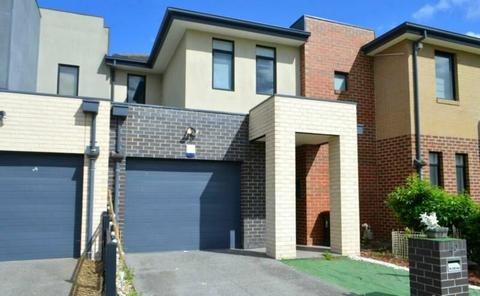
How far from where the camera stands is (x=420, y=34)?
39.7 ft

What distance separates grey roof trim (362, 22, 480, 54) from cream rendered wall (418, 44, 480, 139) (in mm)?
439

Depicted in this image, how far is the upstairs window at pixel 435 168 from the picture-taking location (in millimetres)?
12352

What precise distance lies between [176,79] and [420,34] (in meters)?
7.71

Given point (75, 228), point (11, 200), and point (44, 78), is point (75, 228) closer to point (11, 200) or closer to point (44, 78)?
point (11, 200)

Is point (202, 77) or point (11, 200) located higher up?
point (202, 77)

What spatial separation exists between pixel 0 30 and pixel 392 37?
11.2m

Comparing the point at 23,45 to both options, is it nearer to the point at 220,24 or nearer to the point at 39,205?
the point at 39,205

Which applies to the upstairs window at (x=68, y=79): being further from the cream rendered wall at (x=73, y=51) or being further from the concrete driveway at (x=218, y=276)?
the concrete driveway at (x=218, y=276)

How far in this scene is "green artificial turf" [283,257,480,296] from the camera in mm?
6734

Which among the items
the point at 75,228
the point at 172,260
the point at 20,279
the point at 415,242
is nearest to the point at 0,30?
the point at 75,228

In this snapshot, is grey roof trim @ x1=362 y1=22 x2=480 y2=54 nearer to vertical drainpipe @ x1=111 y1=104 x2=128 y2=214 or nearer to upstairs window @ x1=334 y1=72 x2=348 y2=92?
upstairs window @ x1=334 y1=72 x2=348 y2=92

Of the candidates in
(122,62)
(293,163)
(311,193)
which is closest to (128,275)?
(293,163)

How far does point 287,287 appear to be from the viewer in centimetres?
684

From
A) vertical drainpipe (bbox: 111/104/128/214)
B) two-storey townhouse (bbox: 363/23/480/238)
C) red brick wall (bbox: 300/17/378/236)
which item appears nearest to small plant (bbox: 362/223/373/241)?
two-storey townhouse (bbox: 363/23/480/238)
